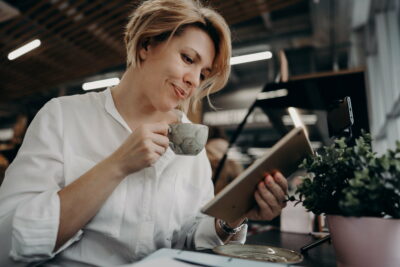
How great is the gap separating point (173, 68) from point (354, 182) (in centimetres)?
78

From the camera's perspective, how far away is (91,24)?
445 centimetres

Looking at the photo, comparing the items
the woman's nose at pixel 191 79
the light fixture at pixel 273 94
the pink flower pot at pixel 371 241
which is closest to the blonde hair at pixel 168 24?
the woman's nose at pixel 191 79

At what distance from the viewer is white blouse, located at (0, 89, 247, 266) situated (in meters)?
0.85

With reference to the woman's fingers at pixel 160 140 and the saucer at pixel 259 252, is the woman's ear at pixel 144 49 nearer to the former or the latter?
the woman's fingers at pixel 160 140

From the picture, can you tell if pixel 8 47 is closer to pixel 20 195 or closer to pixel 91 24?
pixel 91 24

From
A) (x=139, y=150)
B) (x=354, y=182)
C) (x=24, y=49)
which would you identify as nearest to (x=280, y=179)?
(x=354, y=182)

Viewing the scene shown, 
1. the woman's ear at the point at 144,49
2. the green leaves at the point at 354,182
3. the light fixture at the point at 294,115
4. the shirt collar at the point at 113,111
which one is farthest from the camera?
the light fixture at the point at 294,115

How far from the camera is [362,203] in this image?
642 mm

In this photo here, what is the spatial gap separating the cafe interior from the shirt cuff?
40 cm

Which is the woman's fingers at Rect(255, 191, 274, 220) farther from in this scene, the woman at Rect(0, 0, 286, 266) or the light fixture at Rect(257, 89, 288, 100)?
the light fixture at Rect(257, 89, 288, 100)


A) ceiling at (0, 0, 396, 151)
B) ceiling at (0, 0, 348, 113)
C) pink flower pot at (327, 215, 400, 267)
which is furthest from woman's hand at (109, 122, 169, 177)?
ceiling at (0, 0, 348, 113)

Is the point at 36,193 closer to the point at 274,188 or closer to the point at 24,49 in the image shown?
the point at 274,188

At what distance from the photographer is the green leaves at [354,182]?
63 centimetres

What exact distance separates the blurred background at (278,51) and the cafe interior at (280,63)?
11 mm
